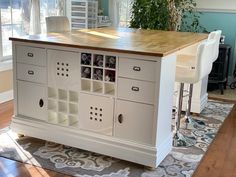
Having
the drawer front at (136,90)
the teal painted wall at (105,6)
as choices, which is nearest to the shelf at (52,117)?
the drawer front at (136,90)

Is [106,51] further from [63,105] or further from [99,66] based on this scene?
[63,105]

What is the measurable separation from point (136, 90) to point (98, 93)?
331mm

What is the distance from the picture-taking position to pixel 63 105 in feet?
9.48

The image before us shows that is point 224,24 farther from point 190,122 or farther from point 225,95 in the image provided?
point 190,122

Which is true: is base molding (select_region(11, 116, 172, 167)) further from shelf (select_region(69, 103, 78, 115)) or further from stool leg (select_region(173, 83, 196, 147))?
stool leg (select_region(173, 83, 196, 147))

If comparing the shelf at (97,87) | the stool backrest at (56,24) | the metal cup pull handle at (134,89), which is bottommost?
the shelf at (97,87)

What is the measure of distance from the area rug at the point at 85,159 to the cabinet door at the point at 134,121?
243 millimetres

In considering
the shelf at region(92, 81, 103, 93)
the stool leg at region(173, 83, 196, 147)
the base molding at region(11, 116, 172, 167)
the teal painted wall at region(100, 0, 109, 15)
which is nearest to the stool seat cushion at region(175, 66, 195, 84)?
the stool leg at region(173, 83, 196, 147)

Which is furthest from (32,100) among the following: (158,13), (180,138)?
(158,13)

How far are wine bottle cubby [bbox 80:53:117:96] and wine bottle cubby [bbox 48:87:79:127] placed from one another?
0.16 metres

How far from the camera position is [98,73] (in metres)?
2.66

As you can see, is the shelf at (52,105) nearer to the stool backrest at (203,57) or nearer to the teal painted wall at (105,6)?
the stool backrest at (203,57)

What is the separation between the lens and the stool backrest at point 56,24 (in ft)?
12.0

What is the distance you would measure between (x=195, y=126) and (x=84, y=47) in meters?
1.65
